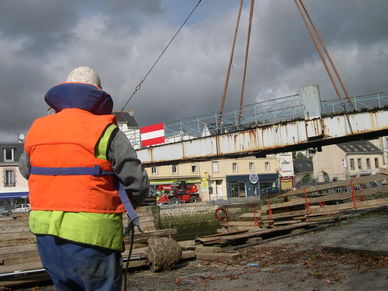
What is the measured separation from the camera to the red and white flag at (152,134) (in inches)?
816

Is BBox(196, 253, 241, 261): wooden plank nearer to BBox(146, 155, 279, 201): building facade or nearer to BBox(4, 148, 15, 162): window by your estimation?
BBox(146, 155, 279, 201): building facade

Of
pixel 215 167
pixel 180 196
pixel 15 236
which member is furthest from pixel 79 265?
pixel 215 167

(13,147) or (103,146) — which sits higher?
(13,147)

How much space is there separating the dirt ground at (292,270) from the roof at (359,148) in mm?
64334

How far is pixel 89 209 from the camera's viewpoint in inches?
80.8

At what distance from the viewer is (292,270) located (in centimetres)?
717

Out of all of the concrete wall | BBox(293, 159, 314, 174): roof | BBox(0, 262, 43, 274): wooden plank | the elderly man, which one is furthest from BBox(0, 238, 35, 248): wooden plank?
BBox(293, 159, 314, 174): roof

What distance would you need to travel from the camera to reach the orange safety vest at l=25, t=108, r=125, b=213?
2076mm

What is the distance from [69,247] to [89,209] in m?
0.22

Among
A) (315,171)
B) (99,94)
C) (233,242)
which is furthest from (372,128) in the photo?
(315,171)

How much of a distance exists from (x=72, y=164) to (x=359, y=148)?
7802cm

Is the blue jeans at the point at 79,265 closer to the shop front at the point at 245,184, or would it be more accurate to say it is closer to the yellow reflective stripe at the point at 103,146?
the yellow reflective stripe at the point at 103,146

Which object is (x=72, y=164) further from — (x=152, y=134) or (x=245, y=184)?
(x=245, y=184)

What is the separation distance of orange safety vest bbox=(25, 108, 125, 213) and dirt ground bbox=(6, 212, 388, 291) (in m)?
4.53
